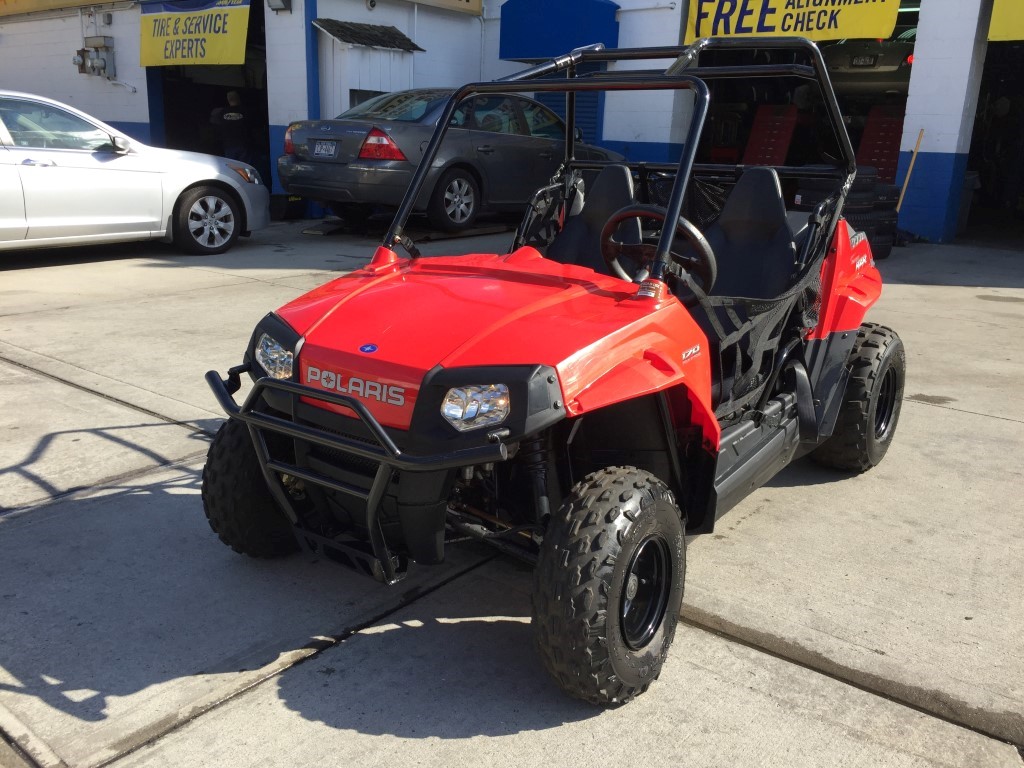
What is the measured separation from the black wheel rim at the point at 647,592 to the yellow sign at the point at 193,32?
13.0m

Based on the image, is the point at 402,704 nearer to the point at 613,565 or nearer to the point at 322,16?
the point at 613,565

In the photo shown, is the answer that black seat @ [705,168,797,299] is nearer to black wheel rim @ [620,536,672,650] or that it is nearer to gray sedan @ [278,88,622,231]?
black wheel rim @ [620,536,672,650]

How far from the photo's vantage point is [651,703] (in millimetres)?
2566

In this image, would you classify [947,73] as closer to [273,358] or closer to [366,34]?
[366,34]

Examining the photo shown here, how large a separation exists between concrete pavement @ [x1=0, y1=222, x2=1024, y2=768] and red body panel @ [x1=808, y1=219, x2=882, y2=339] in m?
0.72

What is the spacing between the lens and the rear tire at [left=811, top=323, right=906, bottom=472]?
3965 mm

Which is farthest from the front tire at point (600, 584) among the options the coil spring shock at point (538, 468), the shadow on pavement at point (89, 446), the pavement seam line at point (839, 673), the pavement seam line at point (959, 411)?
the pavement seam line at point (959, 411)

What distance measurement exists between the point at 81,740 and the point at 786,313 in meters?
2.68

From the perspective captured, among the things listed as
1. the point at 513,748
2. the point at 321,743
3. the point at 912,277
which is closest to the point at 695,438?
the point at 513,748

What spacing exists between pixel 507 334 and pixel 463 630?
3.20 ft

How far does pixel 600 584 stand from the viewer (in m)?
2.34

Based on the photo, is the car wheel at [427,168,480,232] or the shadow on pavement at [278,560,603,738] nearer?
the shadow on pavement at [278,560,603,738]

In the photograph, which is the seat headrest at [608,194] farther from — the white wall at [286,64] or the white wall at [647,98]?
the white wall at [286,64]

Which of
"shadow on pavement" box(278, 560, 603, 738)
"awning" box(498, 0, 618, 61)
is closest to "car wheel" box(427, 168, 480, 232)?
"awning" box(498, 0, 618, 61)
